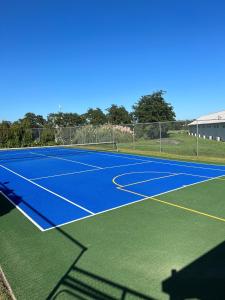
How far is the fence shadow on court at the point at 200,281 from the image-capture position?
15.5 feet

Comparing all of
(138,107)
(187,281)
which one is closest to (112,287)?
(187,281)

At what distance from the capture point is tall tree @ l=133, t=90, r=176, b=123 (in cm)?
6681

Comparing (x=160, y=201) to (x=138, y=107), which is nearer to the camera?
(x=160, y=201)

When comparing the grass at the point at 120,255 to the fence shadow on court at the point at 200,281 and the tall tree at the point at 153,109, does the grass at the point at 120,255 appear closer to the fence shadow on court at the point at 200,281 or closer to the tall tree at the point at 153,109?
the fence shadow on court at the point at 200,281

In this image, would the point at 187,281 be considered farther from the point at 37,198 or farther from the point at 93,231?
the point at 37,198

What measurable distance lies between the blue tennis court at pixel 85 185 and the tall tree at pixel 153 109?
48.3 metres

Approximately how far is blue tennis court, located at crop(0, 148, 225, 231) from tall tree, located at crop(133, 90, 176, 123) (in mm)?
48258

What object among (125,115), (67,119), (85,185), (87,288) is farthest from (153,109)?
(87,288)

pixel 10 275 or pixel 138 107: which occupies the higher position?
pixel 138 107

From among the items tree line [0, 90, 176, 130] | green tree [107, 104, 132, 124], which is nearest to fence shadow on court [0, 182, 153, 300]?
tree line [0, 90, 176, 130]

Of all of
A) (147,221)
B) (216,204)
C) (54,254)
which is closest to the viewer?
(54,254)

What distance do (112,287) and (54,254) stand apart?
173 centimetres

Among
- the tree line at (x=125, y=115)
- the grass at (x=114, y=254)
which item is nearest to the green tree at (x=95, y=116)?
the tree line at (x=125, y=115)

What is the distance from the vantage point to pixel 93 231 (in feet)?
24.3
